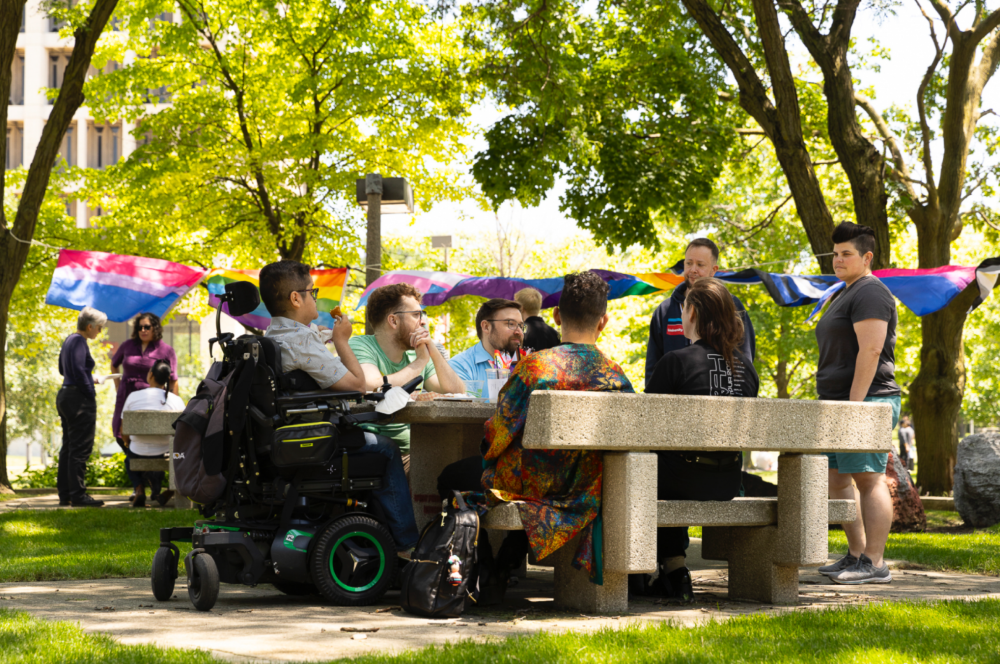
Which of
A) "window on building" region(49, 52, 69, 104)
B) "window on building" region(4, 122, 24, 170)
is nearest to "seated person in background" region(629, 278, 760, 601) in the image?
"window on building" region(4, 122, 24, 170)

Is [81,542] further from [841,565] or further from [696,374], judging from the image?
[841,565]

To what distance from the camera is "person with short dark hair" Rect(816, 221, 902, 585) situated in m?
5.70

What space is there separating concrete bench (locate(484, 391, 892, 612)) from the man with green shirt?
1233mm

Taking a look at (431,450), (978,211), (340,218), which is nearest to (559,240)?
(340,218)

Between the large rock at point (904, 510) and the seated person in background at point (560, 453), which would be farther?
the large rock at point (904, 510)

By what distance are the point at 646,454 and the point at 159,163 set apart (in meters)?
15.4

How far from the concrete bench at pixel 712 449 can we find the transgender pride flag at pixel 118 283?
7.13 metres

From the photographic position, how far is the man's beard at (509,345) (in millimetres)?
6387

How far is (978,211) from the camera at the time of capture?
16.0m

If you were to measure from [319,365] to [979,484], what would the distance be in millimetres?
8114

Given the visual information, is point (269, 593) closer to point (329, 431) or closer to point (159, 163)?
point (329, 431)

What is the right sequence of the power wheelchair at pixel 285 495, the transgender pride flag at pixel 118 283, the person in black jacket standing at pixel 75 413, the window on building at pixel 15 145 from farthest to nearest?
the window on building at pixel 15 145, the person in black jacket standing at pixel 75 413, the transgender pride flag at pixel 118 283, the power wheelchair at pixel 285 495

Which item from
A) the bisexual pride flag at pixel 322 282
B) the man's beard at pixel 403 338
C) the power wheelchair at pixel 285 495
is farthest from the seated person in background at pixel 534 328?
the bisexual pride flag at pixel 322 282

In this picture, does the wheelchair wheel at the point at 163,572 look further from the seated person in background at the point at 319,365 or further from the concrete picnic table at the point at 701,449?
the concrete picnic table at the point at 701,449
